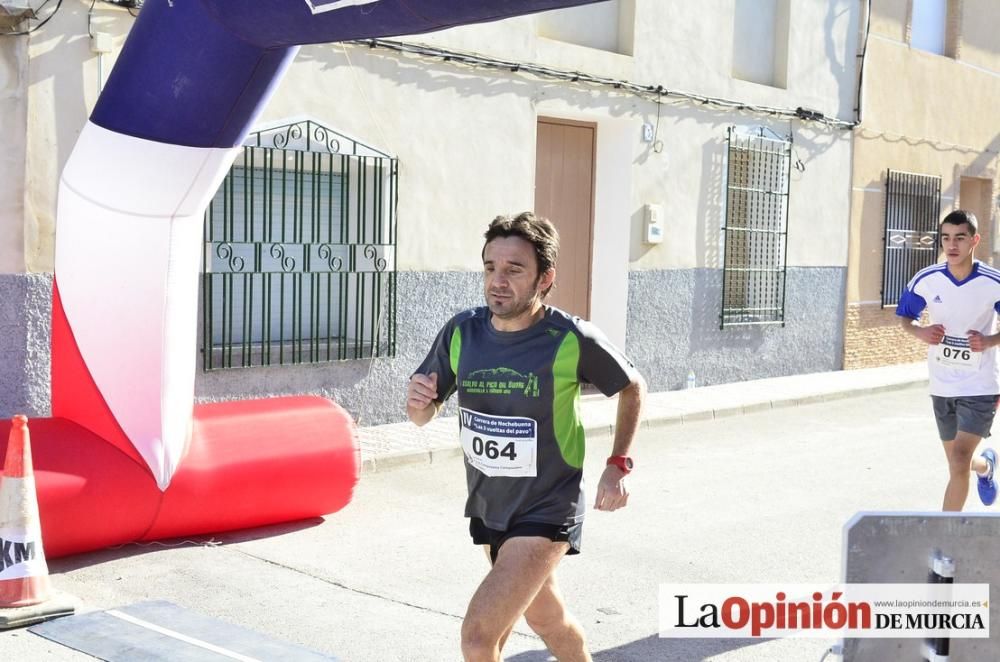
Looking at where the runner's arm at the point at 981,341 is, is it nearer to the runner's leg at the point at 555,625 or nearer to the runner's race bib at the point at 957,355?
the runner's race bib at the point at 957,355

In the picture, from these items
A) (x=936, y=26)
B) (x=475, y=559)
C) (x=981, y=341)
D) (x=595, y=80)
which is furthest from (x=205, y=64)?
(x=936, y=26)

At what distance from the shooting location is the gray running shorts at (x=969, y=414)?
23.8 feet

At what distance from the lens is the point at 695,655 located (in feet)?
17.9

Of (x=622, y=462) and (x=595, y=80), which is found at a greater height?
(x=595, y=80)

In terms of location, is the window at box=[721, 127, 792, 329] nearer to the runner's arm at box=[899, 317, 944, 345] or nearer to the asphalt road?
the asphalt road

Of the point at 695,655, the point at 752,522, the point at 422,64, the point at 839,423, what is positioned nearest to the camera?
the point at 695,655

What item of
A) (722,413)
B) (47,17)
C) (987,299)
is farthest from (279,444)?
(722,413)

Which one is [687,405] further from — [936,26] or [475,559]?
[936,26]

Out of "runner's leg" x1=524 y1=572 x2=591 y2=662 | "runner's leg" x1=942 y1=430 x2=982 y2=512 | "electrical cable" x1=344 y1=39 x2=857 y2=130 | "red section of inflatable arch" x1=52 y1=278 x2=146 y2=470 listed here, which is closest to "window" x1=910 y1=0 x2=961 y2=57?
"electrical cable" x1=344 y1=39 x2=857 y2=130

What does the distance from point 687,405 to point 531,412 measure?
878 cm

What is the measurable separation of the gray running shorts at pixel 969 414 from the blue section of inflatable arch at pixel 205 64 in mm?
4074

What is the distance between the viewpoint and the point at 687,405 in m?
12.8

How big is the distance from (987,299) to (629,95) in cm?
653

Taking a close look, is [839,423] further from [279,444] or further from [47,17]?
[47,17]
